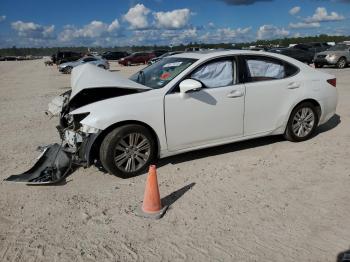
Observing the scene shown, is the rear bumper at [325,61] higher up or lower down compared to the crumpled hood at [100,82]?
lower down

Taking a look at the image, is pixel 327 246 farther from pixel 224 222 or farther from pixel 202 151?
pixel 202 151

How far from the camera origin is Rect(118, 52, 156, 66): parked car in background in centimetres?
4256

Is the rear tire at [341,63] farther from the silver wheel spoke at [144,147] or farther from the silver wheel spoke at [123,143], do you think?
the silver wheel spoke at [123,143]

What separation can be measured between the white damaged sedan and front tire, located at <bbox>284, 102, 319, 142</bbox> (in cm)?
2

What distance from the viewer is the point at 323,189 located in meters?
4.56

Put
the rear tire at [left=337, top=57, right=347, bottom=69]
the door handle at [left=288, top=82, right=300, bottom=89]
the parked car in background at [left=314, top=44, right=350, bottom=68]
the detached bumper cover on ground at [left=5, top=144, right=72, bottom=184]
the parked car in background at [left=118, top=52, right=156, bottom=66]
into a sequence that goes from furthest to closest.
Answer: the parked car in background at [left=118, top=52, right=156, bottom=66], the rear tire at [left=337, top=57, right=347, bottom=69], the parked car in background at [left=314, top=44, right=350, bottom=68], the door handle at [left=288, top=82, right=300, bottom=89], the detached bumper cover on ground at [left=5, top=144, right=72, bottom=184]

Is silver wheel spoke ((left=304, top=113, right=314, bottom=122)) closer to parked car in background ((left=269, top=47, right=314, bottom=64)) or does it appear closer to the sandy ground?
the sandy ground

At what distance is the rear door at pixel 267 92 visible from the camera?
572 centimetres

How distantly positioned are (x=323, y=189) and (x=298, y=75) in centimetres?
237

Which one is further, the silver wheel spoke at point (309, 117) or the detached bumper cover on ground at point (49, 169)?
the silver wheel spoke at point (309, 117)

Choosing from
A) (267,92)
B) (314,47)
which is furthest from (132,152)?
(314,47)

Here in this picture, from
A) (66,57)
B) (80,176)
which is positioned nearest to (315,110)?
(80,176)

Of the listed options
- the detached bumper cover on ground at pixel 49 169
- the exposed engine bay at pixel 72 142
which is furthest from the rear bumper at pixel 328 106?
the detached bumper cover on ground at pixel 49 169

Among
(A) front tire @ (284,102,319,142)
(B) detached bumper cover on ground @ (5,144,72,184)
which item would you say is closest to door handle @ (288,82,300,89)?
(A) front tire @ (284,102,319,142)
